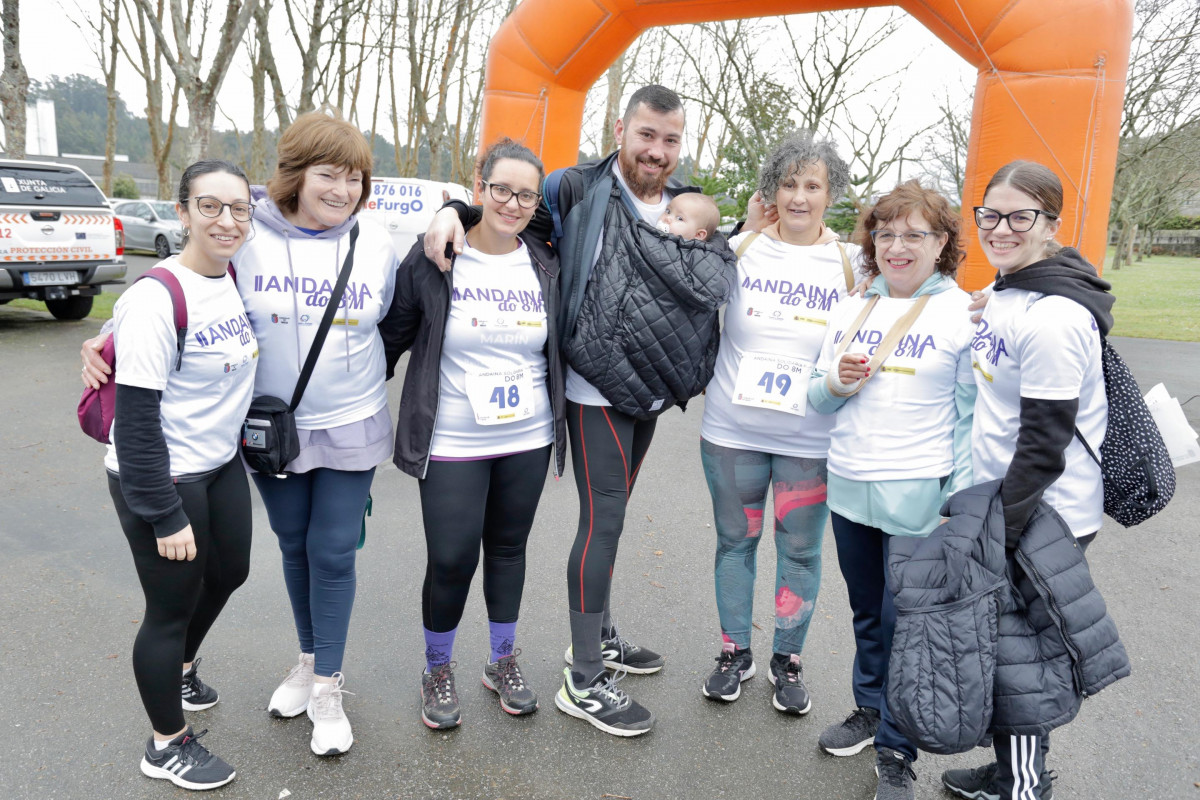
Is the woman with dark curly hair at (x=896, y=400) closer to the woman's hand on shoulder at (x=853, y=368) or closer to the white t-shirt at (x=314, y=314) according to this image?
the woman's hand on shoulder at (x=853, y=368)

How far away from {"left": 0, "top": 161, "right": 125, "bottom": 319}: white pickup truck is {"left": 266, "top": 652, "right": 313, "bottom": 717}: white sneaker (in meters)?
8.96

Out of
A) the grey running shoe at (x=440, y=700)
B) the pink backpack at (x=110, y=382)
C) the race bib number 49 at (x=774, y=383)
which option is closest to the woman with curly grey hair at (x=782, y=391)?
the race bib number 49 at (x=774, y=383)

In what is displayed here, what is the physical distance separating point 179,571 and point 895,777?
2.18 meters

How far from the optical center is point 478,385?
8.38 ft

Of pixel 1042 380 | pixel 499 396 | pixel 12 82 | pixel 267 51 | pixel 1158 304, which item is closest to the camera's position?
pixel 1042 380

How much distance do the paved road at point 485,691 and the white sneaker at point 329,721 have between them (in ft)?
0.14

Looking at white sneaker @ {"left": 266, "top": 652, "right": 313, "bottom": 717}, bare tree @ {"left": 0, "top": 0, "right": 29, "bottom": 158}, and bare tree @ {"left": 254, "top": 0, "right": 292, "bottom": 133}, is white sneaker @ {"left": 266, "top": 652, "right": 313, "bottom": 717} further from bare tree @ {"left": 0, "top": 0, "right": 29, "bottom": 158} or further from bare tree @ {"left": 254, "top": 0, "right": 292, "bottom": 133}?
bare tree @ {"left": 254, "top": 0, "right": 292, "bottom": 133}

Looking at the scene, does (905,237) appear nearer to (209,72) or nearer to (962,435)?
(962,435)

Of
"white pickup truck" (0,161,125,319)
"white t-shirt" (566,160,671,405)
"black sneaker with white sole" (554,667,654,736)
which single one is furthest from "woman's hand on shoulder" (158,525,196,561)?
"white pickup truck" (0,161,125,319)

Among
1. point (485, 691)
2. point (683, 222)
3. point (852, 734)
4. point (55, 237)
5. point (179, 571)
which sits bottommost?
point (485, 691)

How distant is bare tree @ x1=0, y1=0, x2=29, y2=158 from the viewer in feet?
36.1

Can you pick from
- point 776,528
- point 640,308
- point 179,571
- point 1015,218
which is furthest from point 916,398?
point 179,571

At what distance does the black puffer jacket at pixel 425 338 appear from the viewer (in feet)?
8.32

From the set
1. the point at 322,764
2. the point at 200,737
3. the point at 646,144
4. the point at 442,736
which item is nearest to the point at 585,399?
the point at 646,144
